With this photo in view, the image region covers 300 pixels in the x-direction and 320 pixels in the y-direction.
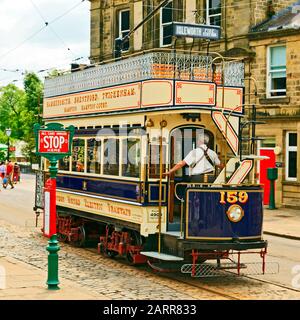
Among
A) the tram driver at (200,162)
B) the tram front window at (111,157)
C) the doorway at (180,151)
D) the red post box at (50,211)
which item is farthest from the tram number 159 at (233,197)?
the tram front window at (111,157)

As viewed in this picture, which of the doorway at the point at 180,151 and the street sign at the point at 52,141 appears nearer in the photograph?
the street sign at the point at 52,141

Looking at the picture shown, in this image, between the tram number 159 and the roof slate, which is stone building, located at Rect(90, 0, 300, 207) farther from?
the tram number 159

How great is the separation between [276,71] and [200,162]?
644 inches

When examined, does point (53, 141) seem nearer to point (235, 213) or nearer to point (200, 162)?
point (200, 162)

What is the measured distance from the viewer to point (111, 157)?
15.0 meters

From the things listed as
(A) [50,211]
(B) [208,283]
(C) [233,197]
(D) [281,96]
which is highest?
(D) [281,96]

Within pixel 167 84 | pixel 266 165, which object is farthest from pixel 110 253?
pixel 266 165

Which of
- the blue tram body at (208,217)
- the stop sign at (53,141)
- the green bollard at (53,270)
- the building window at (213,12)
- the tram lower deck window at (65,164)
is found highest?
the building window at (213,12)

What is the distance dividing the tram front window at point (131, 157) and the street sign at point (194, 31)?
336 centimetres

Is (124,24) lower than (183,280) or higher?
higher

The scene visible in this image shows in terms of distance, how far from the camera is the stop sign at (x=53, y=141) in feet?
38.5

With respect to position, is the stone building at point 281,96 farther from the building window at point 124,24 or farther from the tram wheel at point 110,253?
the tram wheel at point 110,253
